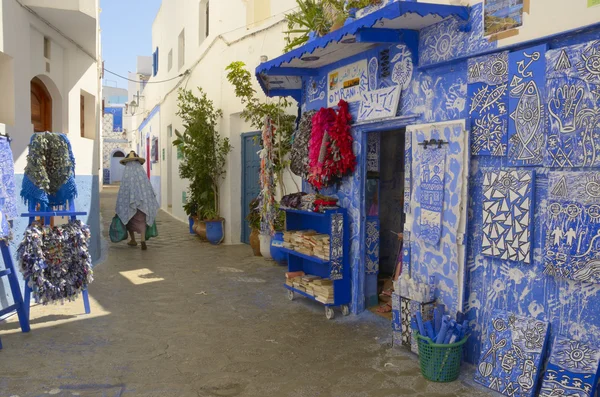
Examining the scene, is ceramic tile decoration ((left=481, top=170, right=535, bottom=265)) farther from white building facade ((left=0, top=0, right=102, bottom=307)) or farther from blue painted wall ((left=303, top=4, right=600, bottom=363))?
white building facade ((left=0, top=0, right=102, bottom=307))

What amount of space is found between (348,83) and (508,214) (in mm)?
2606

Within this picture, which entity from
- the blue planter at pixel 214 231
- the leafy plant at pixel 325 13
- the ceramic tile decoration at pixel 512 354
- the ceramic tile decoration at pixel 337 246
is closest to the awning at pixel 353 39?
the leafy plant at pixel 325 13

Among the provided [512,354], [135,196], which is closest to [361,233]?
[512,354]

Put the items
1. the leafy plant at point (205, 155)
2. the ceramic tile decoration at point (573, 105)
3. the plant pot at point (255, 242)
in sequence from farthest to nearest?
→ 1. the leafy plant at point (205, 155)
2. the plant pot at point (255, 242)
3. the ceramic tile decoration at point (573, 105)

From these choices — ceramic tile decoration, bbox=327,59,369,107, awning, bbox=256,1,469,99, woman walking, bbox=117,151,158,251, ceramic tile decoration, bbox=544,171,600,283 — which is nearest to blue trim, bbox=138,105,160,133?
woman walking, bbox=117,151,158,251

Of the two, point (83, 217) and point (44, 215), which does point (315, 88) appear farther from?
point (83, 217)

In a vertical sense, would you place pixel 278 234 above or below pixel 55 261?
above

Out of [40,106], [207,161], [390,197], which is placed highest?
[40,106]

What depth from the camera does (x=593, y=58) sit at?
3256mm

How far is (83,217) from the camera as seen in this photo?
7734mm

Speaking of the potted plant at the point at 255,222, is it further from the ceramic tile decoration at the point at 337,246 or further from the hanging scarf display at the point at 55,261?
the hanging scarf display at the point at 55,261

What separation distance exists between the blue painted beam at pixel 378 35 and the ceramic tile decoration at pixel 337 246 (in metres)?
1.92

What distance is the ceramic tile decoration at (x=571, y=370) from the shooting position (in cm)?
328

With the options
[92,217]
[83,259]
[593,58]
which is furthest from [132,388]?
[92,217]
